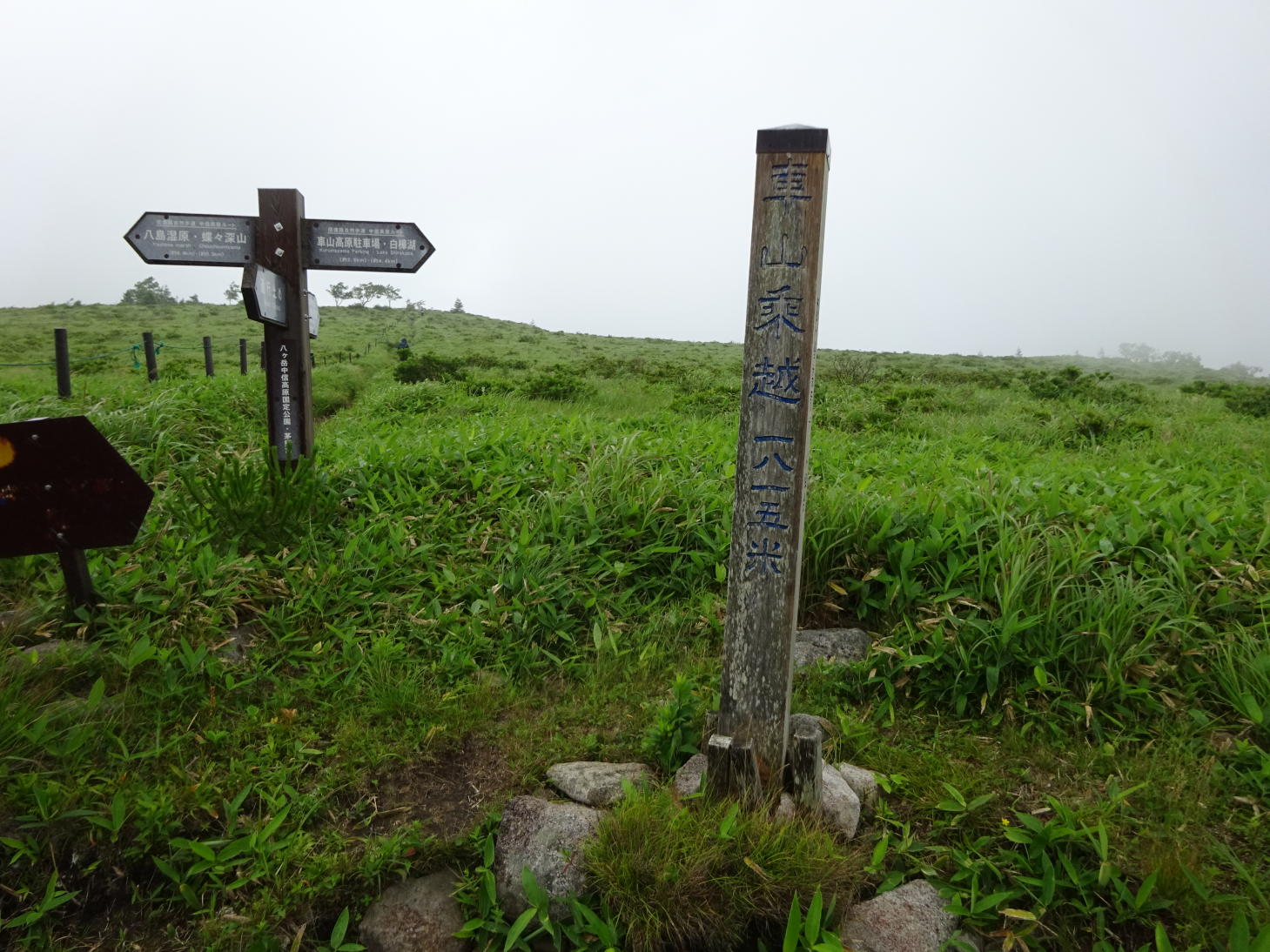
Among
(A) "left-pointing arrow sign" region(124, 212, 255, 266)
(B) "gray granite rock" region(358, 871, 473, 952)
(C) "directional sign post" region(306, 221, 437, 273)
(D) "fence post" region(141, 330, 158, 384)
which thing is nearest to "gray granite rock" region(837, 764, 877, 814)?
(B) "gray granite rock" region(358, 871, 473, 952)

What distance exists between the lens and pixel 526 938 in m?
2.43

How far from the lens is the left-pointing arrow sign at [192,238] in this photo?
501 centimetres

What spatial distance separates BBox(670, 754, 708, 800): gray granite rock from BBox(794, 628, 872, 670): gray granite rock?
988 mm

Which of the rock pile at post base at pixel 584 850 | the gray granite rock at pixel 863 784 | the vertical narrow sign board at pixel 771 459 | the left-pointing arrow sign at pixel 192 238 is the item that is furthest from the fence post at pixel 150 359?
the gray granite rock at pixel 863 784

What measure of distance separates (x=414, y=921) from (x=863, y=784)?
1766 millimetres

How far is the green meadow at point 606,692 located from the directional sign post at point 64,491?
480 millimetres

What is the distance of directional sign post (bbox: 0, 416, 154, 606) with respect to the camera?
3379mm

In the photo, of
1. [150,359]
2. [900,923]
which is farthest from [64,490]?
[150,359]

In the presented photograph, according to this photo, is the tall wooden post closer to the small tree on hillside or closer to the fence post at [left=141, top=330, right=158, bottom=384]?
the fence post at [left=141, top=330, right=158, bottom=384]

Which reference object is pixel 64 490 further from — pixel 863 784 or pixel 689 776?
pixel 863 784

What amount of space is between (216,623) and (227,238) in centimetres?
288

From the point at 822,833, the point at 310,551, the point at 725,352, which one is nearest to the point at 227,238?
the point at 310,551

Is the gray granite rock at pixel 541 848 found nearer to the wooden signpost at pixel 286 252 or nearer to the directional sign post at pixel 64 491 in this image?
the directional sign post at pixel 64 491

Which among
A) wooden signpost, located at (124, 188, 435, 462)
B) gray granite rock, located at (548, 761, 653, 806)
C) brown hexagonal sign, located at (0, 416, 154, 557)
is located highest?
wooden signpost, located at (124, 188, 435, 462)
